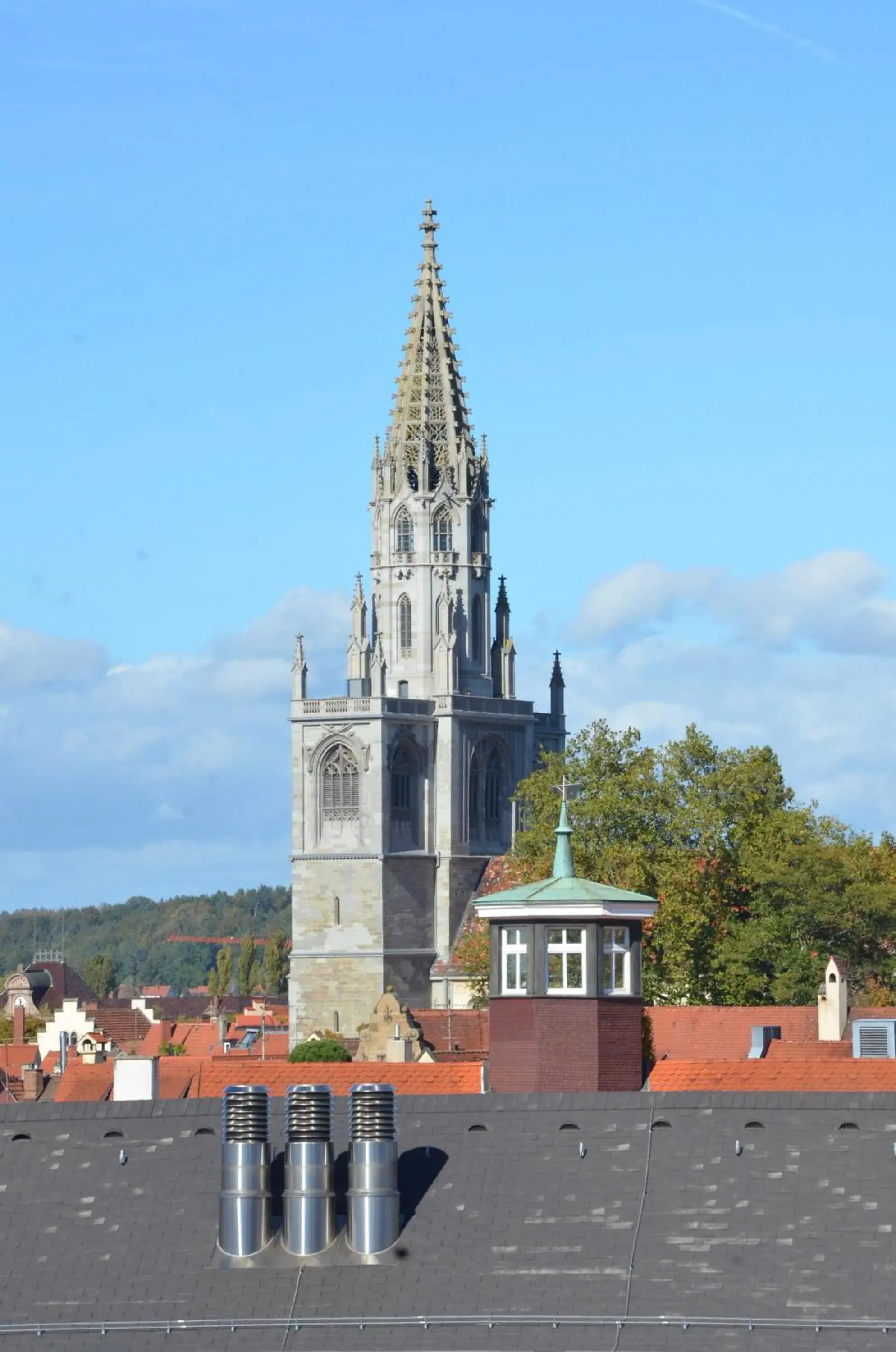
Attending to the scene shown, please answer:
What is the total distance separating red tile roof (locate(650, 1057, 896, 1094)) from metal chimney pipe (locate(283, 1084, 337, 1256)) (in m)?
16.6

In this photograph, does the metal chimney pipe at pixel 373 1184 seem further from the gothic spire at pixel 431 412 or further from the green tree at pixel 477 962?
the gothic spire at pixel 431 412

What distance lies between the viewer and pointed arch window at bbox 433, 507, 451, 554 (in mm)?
185000

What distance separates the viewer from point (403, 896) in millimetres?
175750

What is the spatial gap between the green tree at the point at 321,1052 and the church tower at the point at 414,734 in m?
51.5

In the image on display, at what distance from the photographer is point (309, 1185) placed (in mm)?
42969

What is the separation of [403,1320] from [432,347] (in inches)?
5811

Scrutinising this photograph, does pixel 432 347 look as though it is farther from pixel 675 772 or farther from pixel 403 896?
pixel 675 772

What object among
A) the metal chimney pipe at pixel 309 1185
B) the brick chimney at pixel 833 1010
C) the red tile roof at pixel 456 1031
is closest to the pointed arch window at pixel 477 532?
the red tile roof at pixel 456 1031

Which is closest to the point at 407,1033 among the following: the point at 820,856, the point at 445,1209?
the point at 820,856

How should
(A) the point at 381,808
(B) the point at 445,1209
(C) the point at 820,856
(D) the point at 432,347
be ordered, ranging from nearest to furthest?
(B) the point at 445,1209
(C) the point at 820,856
(A) the point at 381,808
(D) the point at 432,347

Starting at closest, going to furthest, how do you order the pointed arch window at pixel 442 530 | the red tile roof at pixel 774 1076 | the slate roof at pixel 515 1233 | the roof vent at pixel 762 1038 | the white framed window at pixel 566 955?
the slate roof at pixel 515 1233, the white framed window at pixel 566 955, the red tile roof at pixel 774 1076, the roof vent at pixel 762 1038, the pointed arch window at pixel 442 530

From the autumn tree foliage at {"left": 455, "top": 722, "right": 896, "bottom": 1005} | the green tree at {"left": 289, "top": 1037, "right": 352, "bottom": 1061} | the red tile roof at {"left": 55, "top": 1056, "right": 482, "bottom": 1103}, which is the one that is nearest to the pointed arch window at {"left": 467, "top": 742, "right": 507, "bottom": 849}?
the autumn tree foliage at {"left": 455, "top": 722, "right": 896, "bottom": 1005}

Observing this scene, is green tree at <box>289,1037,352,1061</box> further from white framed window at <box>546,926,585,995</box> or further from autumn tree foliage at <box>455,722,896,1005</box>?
white framed window at <box>546,926,585,995</box>

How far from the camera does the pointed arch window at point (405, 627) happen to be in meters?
183
